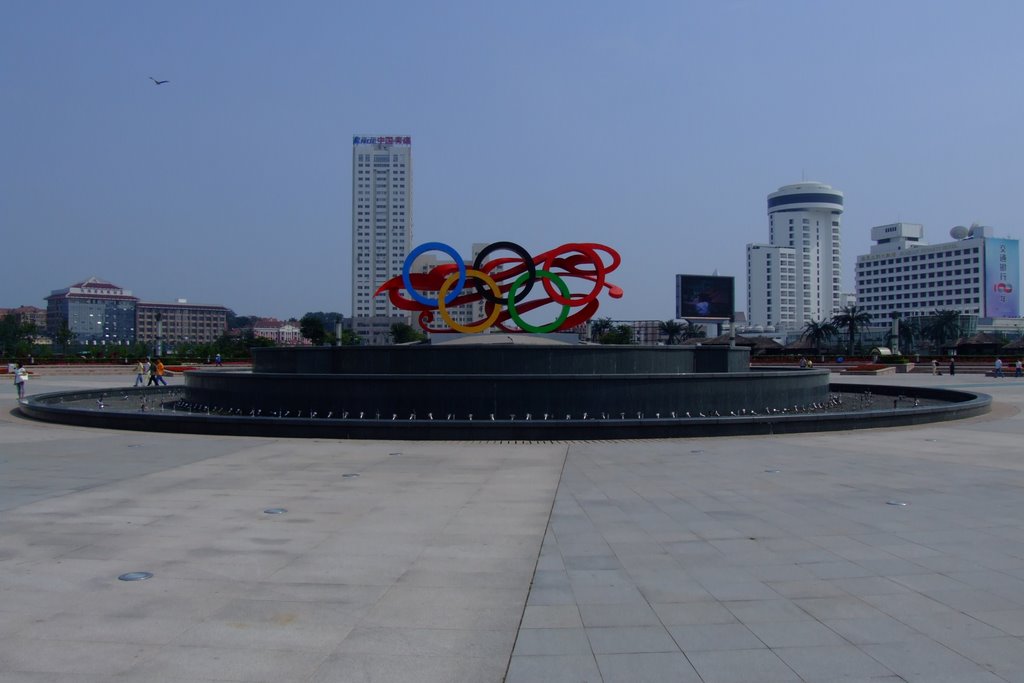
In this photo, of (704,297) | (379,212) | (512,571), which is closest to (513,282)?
(512,571)

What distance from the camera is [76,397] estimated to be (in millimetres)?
24781

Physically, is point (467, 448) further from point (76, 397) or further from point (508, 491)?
point (76, 397)

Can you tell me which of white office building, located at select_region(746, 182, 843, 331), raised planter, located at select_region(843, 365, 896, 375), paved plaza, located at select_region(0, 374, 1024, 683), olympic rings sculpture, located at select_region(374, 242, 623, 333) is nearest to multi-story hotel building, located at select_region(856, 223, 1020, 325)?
white office building, located at select_region(746, 182, 843, 331)

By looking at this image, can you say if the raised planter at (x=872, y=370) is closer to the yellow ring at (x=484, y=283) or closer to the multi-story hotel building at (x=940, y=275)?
the yellow ring at (x=484, y=283)

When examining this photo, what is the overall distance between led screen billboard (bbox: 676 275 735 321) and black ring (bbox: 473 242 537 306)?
5567cm

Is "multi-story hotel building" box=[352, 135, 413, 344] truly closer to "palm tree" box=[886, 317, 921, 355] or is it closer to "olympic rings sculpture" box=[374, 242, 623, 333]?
"palm tree" box=[886, 317, 921, 355]

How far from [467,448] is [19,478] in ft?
22.7

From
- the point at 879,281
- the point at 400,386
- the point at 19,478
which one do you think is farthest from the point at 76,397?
the point at 879,281

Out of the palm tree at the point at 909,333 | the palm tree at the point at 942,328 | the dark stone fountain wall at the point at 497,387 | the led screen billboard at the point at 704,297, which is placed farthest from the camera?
the palm tree at the point at 909,333

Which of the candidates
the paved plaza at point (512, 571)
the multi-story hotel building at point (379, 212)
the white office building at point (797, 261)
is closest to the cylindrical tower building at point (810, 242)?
the white office building at point (797, 261)

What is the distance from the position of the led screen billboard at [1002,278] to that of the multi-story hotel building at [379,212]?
104552 mm

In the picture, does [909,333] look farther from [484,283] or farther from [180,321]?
[180,321]

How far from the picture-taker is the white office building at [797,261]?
6777 inches

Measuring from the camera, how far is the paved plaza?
16.0 feet
